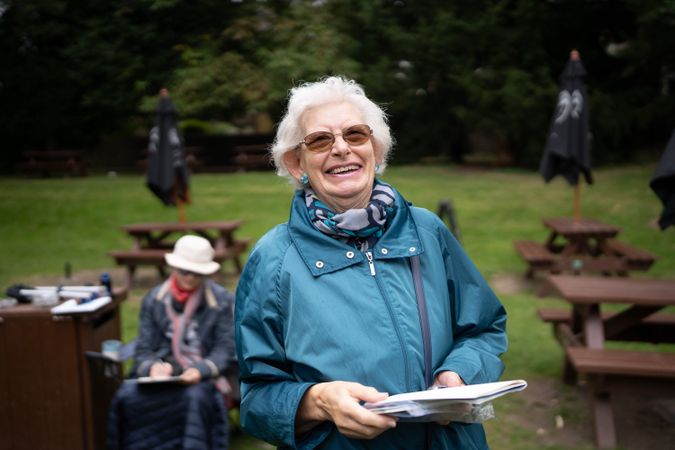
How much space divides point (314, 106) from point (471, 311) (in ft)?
2.44

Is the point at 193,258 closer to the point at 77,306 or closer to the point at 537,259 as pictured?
the point at 77,306

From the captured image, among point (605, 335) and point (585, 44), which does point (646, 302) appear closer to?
point (605, 335)

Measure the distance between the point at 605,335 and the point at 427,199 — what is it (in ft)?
35.5

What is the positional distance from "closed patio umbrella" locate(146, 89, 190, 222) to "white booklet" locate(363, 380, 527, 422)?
8.27m

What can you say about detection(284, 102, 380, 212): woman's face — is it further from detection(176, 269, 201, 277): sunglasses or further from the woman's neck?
detection(176, 269, 201, 277): sunglasses

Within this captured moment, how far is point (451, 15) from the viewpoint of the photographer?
2188cm

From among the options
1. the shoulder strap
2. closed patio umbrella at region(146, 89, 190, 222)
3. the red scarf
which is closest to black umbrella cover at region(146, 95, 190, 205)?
closed patio umbrella at region(146, 89, 190, 222)

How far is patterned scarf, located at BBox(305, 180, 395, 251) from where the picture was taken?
6.26 ft

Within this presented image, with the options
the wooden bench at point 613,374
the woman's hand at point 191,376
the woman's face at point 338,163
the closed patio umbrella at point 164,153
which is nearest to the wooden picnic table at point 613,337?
the wooden bench at point 613,374

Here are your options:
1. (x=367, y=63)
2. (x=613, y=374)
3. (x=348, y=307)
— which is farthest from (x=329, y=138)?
(x=367, y=63)

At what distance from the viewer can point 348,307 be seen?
183 cm

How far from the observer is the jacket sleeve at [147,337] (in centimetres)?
425

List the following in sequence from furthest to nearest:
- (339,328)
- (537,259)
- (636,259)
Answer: (537,259)
(636,259)
(339,328)

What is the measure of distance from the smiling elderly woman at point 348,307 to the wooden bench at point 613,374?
270 cm
